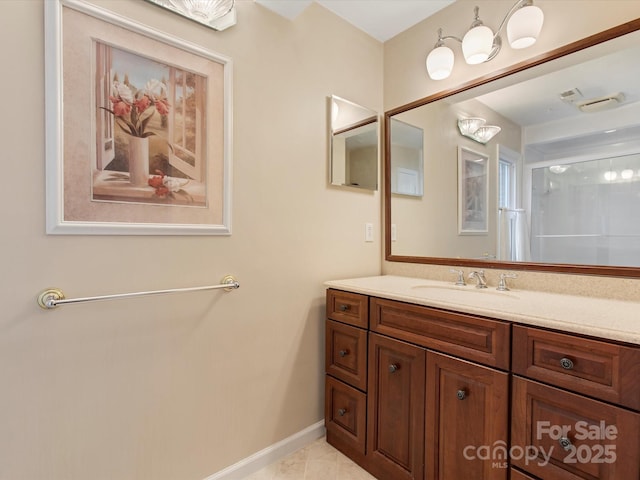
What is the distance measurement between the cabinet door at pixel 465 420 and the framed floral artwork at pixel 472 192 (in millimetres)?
820

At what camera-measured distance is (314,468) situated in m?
1.61

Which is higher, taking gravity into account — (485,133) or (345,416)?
(485,133)

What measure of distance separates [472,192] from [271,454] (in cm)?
176

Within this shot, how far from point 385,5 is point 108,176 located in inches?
67.6

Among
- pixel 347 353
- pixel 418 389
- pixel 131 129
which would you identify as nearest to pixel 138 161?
pixel 131 129

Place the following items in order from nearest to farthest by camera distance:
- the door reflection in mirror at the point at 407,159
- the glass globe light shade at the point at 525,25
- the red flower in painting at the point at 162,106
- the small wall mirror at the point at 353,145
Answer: the red flower in painting at the point at 162,106
the glass globe light shade at the point at 525,25
the small wall mirror at the point at 353,145
the door reflection in mirror at the point at 407,159

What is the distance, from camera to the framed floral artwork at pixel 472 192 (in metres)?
1.72

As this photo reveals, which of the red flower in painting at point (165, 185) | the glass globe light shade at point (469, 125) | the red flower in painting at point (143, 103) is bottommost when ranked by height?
the red flower in painting at point (165, 185)

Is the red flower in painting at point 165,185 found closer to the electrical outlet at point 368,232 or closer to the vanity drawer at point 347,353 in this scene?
the vanity drawer at point 347,353

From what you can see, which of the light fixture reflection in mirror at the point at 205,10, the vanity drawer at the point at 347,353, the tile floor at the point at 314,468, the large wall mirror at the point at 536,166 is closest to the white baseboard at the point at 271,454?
the tile floor at the point at 314,468

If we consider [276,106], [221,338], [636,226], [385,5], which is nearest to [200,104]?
[276,106]

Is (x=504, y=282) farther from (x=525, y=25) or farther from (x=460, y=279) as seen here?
(x=525, y=25)

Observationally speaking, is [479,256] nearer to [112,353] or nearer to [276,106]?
[276,106]

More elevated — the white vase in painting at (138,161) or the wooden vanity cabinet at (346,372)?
the white vase in painting at (138,161)
